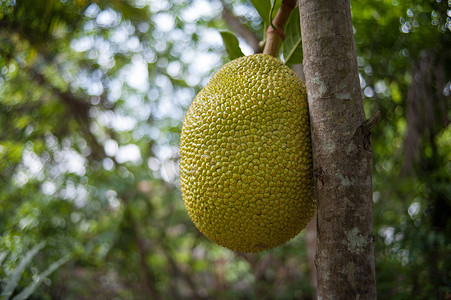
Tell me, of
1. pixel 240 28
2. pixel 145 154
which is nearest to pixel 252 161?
pixel 240 28

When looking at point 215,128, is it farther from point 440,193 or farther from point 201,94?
point 440,193

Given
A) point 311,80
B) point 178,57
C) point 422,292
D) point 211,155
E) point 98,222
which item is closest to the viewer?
point 311,80

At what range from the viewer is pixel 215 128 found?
83 cm

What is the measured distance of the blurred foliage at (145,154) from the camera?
1.49 m

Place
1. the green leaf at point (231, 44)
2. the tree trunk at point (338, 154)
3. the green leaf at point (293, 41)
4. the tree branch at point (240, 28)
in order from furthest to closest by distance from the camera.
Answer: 1. the tree branch at point (240, 28)
2. the green leaf at point (231, 44)
3. the green leaf at point (293, 41)
4. the tree trunk at point (338, 154)

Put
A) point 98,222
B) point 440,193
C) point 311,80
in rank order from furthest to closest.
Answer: point 98,222
point 440,193
point 311,80

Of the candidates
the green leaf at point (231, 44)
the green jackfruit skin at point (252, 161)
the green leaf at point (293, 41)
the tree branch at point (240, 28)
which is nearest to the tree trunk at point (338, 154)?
the green jackfruit skin at point (252, 161)

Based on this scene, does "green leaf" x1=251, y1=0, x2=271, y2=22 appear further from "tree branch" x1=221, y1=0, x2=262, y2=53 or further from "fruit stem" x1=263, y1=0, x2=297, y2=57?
"tree branch" x1=221, y1=0, x2=262, y2=53

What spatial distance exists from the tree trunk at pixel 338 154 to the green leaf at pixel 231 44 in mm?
420

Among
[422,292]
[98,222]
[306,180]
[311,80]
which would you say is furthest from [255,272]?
[311,80]

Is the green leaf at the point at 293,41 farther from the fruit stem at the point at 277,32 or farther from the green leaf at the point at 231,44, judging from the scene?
the green leaf at the point at 231,44

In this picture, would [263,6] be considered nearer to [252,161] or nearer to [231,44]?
[231,44]

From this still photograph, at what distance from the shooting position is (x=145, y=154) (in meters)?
3.16

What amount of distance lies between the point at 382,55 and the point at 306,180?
1.27 m
